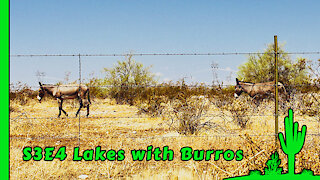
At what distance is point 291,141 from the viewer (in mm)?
3947

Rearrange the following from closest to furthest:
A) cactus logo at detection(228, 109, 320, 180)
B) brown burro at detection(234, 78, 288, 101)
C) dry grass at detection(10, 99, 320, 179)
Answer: cactus logo at detection(228, 109, 320, 180), dry grass at detection(10, 99, 320, 179), brown burro at detection(234, 78, 288, 101)

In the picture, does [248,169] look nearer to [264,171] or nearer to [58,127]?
[264,171]

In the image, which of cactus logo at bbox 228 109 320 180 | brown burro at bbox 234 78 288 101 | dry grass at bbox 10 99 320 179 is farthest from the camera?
brown burro at bbox 234 78 288 101

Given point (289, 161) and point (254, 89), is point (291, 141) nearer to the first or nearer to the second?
Answer: point (289, 161)

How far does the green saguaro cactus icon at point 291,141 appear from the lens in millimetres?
3907

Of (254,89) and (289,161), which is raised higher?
(254,89)

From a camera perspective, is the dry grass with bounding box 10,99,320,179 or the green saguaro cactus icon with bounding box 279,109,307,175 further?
the dry grass with bounding box 10,99,320,179

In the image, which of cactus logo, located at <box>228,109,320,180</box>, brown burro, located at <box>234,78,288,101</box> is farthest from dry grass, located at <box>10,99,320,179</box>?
brown burro, located at <box>234,78,288,101</box>

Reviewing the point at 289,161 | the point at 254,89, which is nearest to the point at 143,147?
the point at 289,161

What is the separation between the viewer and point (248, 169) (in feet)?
13.4

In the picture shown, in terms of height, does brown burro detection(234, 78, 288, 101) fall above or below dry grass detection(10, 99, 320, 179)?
above

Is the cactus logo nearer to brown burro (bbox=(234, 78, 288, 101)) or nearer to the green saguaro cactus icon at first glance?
the green saguaro cactus icon

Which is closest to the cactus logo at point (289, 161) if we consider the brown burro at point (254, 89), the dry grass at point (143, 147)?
the dry grass at point (143, 147)

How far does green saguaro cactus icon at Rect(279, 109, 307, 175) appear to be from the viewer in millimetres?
3907
